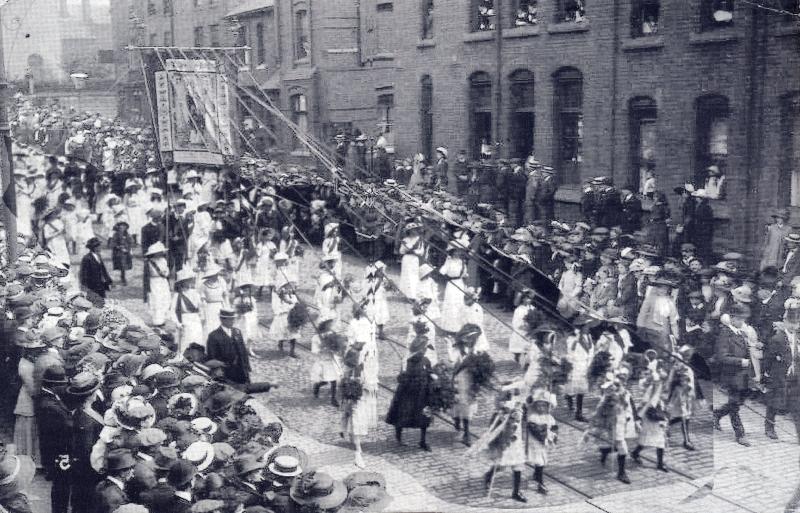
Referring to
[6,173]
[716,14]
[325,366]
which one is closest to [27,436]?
[325,366]

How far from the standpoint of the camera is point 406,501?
8.54 meters

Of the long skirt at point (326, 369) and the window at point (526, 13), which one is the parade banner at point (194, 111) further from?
the window at point (526, 13)

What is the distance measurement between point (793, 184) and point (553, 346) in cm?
335

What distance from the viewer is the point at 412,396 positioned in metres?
9.26

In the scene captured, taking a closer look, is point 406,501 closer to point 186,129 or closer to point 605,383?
point 605,383

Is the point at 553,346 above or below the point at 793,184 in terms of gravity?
below

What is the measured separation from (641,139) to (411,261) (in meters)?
3.12

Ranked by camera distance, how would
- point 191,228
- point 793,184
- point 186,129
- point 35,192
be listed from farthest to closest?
1. point 35,192
2. point 191,228
3. point 186,129
4. point 793,184

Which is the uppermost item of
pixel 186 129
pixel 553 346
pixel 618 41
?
pixel 618 41

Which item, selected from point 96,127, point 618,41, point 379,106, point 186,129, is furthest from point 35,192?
point 618,41

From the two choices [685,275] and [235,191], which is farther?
[235,191]

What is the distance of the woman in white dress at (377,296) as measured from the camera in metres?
10.4

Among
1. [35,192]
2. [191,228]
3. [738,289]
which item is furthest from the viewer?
[35,192]

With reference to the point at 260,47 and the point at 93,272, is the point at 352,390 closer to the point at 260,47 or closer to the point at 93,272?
the point at 260,47
